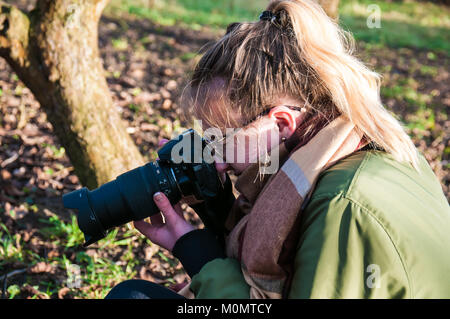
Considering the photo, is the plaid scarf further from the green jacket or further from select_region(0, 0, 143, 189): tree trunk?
select_region(0, 0, 143, 189): tree trunk

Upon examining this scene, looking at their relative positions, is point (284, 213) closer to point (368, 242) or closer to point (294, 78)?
point (368, 242)

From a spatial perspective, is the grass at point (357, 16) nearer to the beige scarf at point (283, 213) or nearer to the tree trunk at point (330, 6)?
the tree trunk at point (330, 6)

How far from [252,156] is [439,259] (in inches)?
26.5

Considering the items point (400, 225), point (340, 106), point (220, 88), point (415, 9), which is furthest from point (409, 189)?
point (415, 9)

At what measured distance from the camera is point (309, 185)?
57.2 inches

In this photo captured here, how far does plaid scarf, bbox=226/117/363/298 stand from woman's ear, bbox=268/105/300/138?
11 centimetres

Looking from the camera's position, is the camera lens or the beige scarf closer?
the beige scarf

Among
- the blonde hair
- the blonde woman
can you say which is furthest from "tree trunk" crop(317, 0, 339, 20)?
the blonde hair

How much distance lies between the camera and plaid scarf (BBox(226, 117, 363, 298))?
1446 millimetres

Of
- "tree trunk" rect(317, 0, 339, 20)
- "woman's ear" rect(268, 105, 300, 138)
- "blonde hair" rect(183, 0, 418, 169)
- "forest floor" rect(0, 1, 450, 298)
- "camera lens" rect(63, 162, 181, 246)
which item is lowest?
"forest floor" rect(0, 1, 450, 298)

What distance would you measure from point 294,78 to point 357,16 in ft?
39.6

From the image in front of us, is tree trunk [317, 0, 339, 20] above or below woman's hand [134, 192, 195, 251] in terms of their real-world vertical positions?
above

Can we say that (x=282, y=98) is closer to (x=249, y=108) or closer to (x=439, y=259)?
(x=249, y=108)

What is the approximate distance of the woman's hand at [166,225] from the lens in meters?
1.77
